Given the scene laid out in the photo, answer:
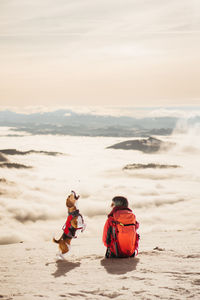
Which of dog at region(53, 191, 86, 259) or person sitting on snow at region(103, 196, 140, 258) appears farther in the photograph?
dog at region(53, 191, 86, 259)

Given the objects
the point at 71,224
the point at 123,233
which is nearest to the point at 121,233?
the point at 123,233

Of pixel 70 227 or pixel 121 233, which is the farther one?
pixel 70 227

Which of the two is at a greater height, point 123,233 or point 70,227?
point 123,233

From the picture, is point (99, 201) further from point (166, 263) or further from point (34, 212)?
point (166, 263)

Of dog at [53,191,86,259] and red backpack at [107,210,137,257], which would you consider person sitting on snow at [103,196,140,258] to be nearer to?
red backpack at [107,210,137,257]

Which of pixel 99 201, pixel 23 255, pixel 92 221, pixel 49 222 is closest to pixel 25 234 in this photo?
pixel 49 222

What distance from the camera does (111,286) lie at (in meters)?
6.34

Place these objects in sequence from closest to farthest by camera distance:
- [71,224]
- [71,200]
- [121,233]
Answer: [121,233], [71,224], [71,200]

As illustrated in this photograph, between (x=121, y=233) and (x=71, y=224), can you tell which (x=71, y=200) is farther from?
(x=121, y=233)

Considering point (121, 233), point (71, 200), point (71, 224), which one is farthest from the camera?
point (71, 200)

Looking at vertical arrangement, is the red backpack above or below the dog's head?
below

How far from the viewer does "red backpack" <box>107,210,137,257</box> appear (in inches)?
332

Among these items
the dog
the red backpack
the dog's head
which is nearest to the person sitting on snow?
the red backpack

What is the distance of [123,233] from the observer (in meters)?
8.44
